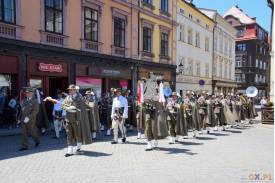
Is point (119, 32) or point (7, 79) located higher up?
point (119, 32)

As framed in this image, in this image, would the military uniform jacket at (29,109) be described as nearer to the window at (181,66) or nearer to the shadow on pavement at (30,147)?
the shadow on pavement at (30,147)

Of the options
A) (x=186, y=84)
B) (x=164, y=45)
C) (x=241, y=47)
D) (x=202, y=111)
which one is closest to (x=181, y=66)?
(x=164, y=45)

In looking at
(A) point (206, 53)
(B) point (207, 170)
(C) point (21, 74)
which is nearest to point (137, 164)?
(B) point (207, 170)

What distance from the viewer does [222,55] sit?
1834 inches

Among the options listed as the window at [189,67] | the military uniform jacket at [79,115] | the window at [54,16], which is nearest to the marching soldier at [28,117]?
the military uniform jacket at [79,115]

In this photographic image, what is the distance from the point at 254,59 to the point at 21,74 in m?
57.3

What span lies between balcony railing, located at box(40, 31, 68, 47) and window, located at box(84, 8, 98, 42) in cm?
216

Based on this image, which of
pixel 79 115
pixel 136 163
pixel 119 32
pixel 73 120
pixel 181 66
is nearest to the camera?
pixel 136 163

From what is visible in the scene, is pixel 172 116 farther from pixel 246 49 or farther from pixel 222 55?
pixel 246 49

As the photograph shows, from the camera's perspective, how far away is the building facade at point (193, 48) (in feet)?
108

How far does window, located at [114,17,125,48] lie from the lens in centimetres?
2423

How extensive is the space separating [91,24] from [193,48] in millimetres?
15982

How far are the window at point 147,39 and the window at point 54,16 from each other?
8657 mm

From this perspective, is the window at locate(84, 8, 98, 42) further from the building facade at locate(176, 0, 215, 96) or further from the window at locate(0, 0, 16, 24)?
the building facade at locate(176, 0, 215, 96)
